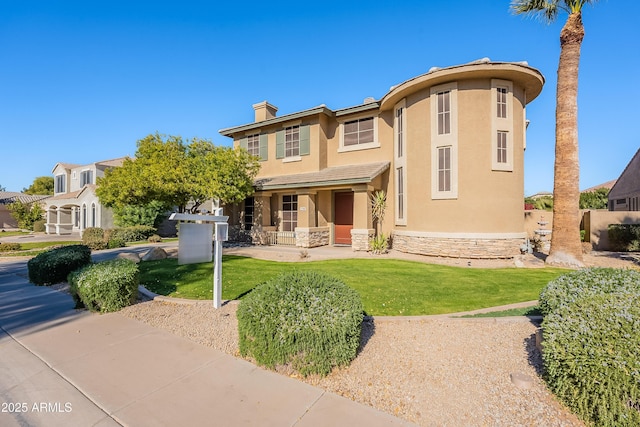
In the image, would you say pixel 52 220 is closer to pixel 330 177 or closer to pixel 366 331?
pixel 330 177

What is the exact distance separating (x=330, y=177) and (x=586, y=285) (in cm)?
1156

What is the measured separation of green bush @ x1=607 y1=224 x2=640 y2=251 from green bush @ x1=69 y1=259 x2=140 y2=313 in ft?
68.8

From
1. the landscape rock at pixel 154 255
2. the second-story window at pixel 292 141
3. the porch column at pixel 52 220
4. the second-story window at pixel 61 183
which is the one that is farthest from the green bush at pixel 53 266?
the second-story window at pixel 61 183

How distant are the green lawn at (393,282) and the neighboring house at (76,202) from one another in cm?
1906

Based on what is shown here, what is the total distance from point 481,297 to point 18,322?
9577 mm

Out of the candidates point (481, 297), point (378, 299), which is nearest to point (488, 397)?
point (378, 299)

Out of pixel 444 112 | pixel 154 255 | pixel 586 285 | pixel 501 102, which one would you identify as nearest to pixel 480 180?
pixel 444 112

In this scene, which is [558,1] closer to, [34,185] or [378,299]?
[378,299]

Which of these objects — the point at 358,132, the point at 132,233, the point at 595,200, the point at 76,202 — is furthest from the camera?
the point at 595,200

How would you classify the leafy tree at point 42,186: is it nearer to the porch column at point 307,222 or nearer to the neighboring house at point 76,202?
the neighboring house at point 76,202

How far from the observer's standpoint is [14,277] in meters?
9.16

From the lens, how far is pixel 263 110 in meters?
19.1

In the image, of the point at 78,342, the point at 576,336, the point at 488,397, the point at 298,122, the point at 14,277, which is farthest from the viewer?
the point at 298,122

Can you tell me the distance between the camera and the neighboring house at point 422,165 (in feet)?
38.0
